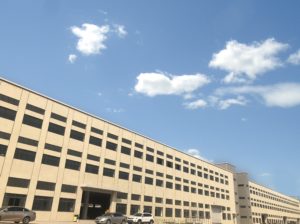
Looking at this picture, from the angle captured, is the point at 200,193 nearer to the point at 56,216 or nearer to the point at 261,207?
the point at 56,216

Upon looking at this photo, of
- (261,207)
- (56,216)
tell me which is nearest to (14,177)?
(56,216)

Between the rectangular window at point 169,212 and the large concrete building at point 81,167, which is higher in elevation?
the large concrete building at point 81,167

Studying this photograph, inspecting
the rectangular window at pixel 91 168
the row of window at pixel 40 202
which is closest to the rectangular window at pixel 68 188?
the row of window at pixel 40 202

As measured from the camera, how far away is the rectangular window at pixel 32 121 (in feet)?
138

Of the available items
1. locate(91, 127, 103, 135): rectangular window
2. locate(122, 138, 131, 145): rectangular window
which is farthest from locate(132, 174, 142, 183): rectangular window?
locate(91, 127, 103, 135): rectangular window

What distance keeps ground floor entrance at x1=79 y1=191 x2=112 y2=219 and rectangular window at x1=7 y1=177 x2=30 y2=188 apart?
40.3ft

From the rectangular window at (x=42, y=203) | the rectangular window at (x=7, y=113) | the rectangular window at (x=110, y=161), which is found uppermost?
the rectangular window at (x=7, y=113)

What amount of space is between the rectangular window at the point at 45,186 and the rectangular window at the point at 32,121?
838 centimetres

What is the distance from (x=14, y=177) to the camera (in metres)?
39.0

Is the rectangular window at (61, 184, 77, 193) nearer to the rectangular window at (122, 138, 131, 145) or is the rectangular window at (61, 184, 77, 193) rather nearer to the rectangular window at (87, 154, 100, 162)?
the rectangular window at (87, 154, 100, 162)

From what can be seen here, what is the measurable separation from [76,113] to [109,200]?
691 inches

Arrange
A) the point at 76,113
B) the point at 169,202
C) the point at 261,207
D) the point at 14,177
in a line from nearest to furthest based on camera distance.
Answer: the point at 14,177 → the point at 76,113 → the point at 169,202 → the point at 261,207

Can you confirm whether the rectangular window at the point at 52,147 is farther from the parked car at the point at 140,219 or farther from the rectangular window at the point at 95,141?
the parked car at the point at 140,219

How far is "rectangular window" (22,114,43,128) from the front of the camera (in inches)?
1651
